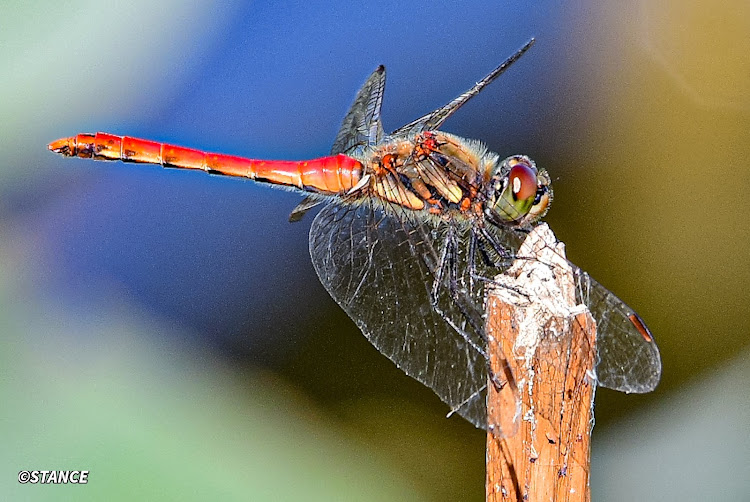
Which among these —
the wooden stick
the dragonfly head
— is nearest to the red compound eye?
the dragonfly head

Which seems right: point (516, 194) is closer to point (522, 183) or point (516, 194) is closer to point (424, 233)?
point (522, 183)

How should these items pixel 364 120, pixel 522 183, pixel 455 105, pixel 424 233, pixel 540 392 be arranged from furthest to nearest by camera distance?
pixel 364 120
pixel 455 105
pixel 424 233
pixel 522 183
pixel 540 392

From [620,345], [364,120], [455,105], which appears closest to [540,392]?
[620,345]

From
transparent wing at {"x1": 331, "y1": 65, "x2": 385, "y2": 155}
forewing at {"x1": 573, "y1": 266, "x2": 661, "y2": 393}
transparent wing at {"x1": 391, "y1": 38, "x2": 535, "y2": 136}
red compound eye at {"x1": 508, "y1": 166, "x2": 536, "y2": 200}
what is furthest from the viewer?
transparent wing at {"x1": 331, "y1": 65, "x2": 385, "y2": 155}

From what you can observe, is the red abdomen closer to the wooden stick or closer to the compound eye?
the compound eye

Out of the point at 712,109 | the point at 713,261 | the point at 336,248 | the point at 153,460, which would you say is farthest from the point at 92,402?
the point at 712,109

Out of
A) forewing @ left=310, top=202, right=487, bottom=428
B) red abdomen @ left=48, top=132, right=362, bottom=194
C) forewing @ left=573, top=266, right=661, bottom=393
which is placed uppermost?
red abdomen @ left=48, top=132, right=362, bottom=194

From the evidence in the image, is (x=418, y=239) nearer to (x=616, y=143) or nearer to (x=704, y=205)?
(x=616, y=143)
